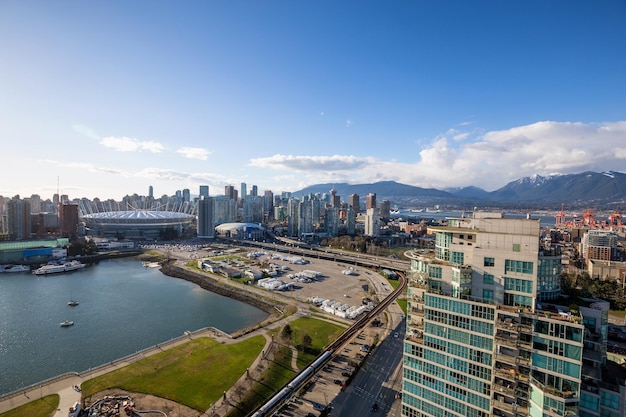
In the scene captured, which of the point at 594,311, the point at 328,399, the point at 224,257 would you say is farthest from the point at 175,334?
the point at 224,257

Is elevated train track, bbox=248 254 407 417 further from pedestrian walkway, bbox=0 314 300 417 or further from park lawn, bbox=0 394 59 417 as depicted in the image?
park lawn, bbox=0 394 59 417

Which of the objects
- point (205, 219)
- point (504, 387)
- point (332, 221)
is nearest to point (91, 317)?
point (504, 387)

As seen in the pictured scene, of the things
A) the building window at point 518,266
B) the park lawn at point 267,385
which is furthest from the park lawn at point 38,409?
the building window at point 518,266

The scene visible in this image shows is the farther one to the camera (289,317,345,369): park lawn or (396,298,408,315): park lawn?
(396,298,408,315): park lawn

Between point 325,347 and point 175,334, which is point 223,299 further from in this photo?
point 325,347

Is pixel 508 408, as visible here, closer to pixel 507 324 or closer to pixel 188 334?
pixel 507 324

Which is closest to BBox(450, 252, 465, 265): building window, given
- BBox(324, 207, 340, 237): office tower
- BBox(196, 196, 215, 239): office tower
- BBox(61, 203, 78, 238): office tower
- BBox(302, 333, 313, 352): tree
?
BBox(302, 333, 313, 352): tree
